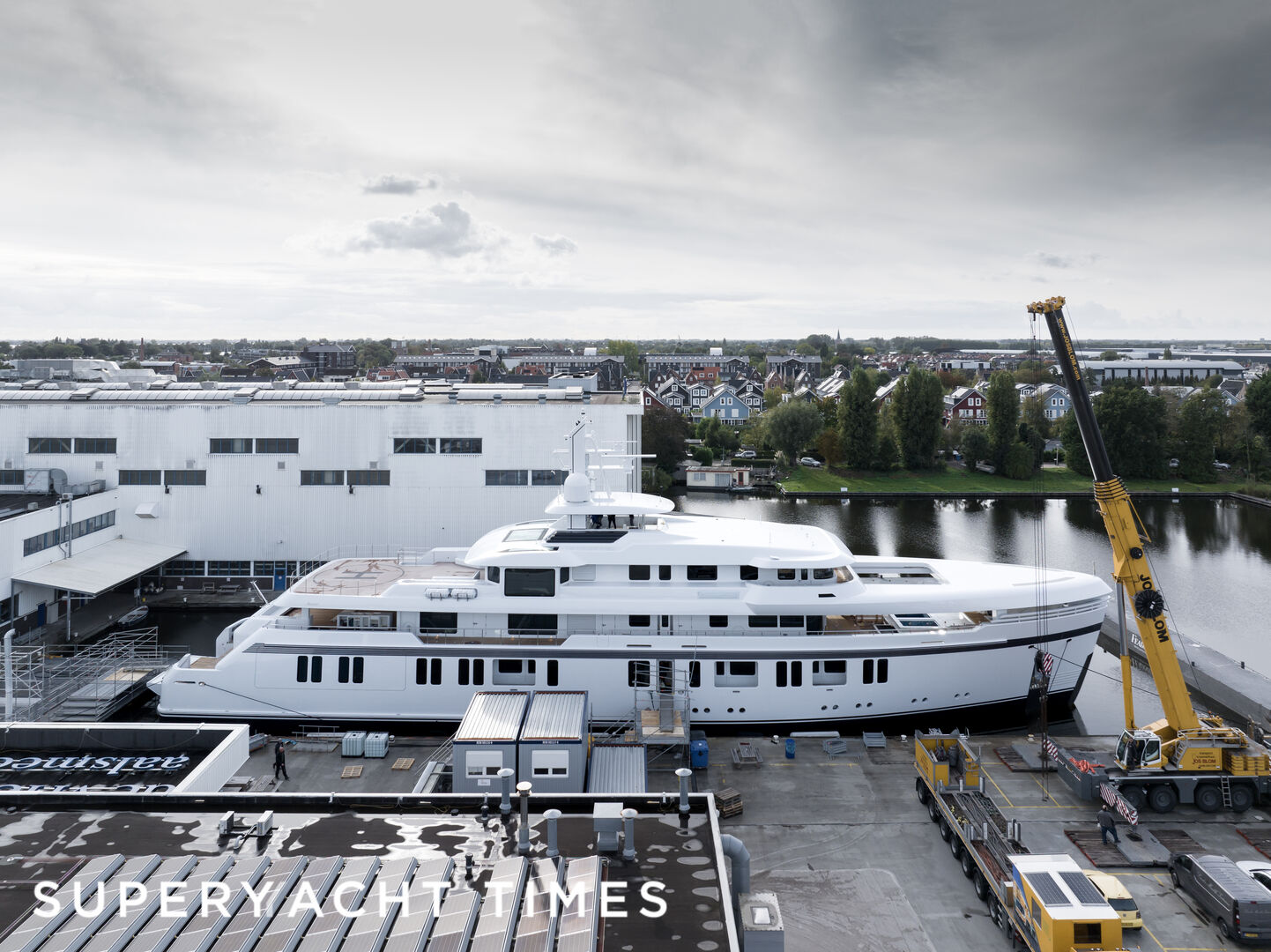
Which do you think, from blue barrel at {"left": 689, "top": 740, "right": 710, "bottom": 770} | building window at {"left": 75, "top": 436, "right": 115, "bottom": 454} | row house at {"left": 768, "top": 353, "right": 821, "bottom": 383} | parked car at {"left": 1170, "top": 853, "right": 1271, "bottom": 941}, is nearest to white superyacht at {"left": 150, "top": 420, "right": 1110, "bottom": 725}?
blue barrel at {"left": 689, "top": 740, "right": 710, "bottom": 770}

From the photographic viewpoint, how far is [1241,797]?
15.2m

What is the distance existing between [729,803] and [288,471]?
20554 mm

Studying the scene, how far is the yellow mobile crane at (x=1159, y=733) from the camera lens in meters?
15.3

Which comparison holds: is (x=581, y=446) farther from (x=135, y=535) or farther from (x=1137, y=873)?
(x=135, y=535)

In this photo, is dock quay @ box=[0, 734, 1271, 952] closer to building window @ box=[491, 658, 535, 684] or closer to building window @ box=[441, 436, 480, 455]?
building window @ box=[491, 658, 535, 684]

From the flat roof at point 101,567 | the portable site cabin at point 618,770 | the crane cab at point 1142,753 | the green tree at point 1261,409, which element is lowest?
the portable site cabin at point 618,770

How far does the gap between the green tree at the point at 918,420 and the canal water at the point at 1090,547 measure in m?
8.28

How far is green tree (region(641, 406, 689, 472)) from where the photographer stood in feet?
207

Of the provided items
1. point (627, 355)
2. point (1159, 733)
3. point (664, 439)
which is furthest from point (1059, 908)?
point (627, 355)

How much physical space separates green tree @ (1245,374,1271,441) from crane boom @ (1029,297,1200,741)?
55966 mm

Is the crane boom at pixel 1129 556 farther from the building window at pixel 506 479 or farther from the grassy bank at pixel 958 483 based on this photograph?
the grassy bank at pixel 958 483

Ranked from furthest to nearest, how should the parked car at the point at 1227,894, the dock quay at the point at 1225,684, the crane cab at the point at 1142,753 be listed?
the dock quay at the point at 1225,684 → the crane cab at the point at 1142,753 → the parked car at the point at 1227,894

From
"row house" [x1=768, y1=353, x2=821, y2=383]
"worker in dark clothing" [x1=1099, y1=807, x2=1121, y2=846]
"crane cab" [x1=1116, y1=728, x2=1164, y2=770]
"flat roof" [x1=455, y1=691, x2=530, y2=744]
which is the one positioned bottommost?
"worker in dark clothing" [x1=1099, y1=807, x2=1121, y2=846]

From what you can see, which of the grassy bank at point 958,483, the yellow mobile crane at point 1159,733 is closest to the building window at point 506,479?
the yellow mobile crane at point 1159,733
